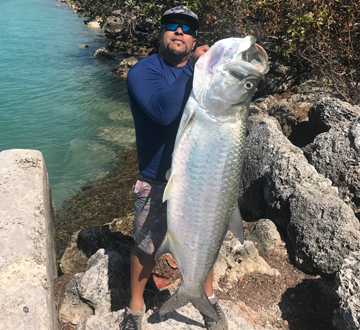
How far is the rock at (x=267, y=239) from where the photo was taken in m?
4.57

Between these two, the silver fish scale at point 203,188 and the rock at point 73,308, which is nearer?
the silver fish scale at point 203,188

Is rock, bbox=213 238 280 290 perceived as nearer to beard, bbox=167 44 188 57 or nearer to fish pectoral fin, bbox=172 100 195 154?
fish pectoral fin, bbox=172 100 195 154

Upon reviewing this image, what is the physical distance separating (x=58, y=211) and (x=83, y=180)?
1690mm

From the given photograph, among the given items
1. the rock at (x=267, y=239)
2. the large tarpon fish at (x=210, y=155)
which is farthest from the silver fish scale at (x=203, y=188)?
the rock at (x=267, y=239)

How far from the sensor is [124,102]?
1520 cm

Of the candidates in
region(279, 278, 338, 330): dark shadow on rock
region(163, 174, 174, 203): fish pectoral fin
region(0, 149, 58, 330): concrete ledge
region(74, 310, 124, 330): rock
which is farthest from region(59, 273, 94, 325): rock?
region(279, 278, 338, 330): dark shadow on rock

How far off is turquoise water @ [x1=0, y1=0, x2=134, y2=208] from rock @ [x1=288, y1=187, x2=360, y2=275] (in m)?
6.14

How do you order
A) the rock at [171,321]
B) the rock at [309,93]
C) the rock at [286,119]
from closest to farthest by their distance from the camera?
the rock at [171,321]
the rock at [286,119]
the rock at [309,93]

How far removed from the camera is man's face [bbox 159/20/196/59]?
249cm

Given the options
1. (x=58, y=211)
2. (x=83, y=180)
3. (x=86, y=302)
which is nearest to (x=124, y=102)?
(x=83, y=180)

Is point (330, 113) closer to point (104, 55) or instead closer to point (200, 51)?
point (200, 51)

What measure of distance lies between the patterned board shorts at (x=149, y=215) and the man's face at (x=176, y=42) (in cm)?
117

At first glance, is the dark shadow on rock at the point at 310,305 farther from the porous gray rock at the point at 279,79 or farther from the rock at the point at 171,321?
the porous gray rock at the point at 279,79

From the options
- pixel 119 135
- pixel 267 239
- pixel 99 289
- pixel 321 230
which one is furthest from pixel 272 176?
pixel 119 135
